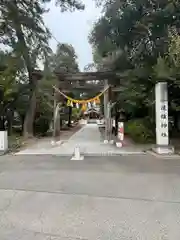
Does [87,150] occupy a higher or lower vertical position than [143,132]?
lower

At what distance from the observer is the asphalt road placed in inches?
156

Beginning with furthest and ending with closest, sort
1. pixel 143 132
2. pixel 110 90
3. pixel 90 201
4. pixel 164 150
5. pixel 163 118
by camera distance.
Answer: pixel 110 90, pixel 143 132, pixel 163 118, pixel 164 150, pixel 90 201

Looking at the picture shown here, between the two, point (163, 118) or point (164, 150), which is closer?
point (164, 150)

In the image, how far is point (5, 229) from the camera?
13.3ft

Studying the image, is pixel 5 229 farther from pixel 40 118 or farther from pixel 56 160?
pixel 40 118

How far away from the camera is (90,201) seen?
538 cm

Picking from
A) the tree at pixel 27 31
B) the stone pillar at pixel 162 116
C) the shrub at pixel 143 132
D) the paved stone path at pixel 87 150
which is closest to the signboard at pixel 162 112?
the stone pillar at pixel 162 116

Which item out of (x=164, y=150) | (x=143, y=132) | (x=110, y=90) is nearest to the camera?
(x=164, y=150)

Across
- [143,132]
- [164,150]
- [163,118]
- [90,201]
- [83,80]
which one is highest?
[83,80]

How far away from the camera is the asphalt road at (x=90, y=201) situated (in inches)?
156

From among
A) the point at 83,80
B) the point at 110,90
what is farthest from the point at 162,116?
the point at 83,80

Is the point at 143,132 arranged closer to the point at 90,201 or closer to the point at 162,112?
the point at 162,112

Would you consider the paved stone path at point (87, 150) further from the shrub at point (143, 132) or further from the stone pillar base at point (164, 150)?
the shrub at point (143, 132)

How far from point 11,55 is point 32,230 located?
1469 cm
